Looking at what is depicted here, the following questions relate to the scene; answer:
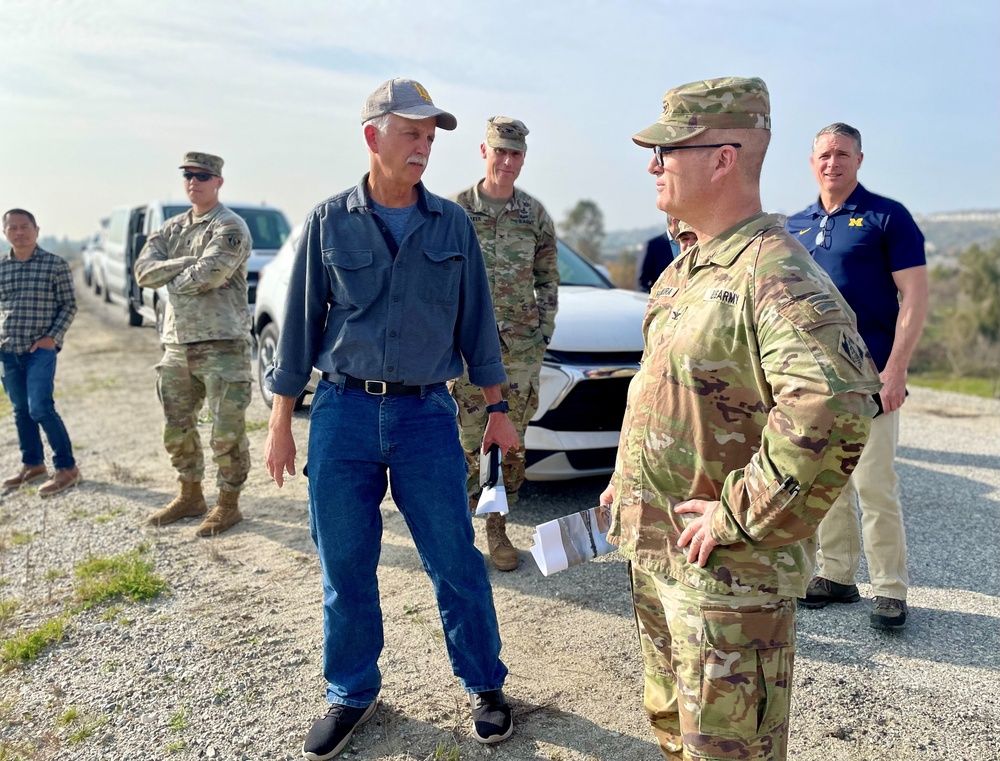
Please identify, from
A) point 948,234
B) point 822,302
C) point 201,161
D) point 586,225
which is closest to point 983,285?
point 586,225

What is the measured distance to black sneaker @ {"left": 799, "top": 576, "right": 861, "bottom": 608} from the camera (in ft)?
11.6

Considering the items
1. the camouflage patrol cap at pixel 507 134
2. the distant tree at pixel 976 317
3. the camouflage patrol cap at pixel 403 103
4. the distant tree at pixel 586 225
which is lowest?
the distant tree at pixel 976 317

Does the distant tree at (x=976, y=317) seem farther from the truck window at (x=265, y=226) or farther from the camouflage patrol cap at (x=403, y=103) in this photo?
the camouflage patrol cap at (x=403, y=103)

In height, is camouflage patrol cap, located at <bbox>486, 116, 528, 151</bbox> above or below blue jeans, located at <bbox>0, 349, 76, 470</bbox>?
above

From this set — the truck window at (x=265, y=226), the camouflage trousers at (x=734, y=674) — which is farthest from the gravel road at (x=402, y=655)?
the truck window at (x=265, y=226)

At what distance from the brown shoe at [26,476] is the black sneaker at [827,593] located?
5.38m

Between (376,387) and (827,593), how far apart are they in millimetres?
2429

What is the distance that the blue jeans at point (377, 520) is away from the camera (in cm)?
252

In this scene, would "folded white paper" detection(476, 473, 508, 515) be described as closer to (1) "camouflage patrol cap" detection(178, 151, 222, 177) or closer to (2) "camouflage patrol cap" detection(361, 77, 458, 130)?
(2) "camouflage patrol cap" detection(361, 77, 458, 130)

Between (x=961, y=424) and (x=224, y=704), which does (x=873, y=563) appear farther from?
(x=961, y=424)

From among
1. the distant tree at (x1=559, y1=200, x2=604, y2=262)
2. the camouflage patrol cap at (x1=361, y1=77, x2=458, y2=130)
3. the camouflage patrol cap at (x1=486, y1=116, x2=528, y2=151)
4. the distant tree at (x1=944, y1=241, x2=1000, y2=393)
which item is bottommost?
the distant tree at (x1=944, y1=241, x2=1000, y2=393)

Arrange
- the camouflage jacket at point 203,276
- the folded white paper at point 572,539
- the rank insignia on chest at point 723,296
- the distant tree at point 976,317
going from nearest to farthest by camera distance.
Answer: the rank insignia on chest at point 723,296 < the folded white paper at point 572,539 < the camouflage jacket at point 203,276 < the distant tree at point 976,317

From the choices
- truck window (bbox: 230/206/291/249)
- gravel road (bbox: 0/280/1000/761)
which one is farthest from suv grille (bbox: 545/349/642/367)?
truck window (bbox: 230/206/291/249)

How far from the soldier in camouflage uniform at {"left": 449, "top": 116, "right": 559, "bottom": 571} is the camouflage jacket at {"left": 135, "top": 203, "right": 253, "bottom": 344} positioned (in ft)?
4.78
